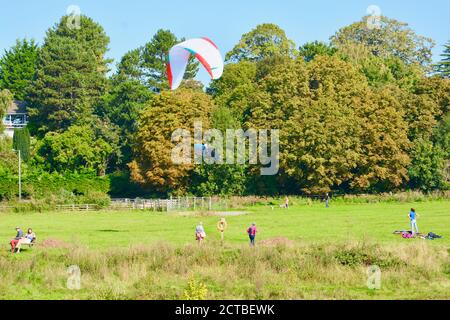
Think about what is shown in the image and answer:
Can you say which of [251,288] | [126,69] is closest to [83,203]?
[126,69]

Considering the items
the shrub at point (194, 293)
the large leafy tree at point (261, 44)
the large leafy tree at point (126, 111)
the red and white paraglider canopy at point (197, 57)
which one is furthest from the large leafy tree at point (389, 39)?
the shrub at point (194, 293)

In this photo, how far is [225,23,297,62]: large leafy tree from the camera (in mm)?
94188

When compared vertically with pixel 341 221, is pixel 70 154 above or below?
above

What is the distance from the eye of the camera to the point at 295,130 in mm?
65062

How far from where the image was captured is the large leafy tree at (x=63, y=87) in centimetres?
8981

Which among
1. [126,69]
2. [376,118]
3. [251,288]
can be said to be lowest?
[251,288]

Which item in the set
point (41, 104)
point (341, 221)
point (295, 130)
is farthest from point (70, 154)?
point (341, 221)

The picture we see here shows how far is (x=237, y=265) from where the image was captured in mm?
29766

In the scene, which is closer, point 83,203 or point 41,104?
point 83,203

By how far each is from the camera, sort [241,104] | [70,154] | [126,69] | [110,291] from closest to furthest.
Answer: [110,291], [241,104], [70,154], [126,69]

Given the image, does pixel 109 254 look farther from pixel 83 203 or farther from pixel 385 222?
pixel 83 203

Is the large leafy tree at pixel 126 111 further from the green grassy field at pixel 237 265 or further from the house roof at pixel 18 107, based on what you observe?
the green grassy field at pixel 237 265

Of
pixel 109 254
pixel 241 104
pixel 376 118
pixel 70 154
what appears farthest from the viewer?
pixel 70 154

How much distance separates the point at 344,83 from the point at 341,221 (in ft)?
86.5
